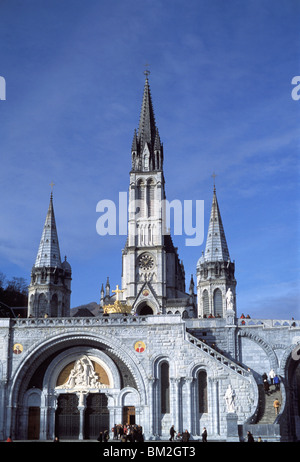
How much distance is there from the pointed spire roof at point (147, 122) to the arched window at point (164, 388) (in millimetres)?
52825

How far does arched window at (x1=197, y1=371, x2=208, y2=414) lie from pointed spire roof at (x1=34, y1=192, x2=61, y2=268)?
128 ft

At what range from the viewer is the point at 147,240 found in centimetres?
8950

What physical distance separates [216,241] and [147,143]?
2325 cm

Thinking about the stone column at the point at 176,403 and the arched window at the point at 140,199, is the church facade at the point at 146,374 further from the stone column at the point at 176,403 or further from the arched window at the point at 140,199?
the arched window at the point at 140,199

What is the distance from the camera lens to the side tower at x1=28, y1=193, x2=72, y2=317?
266 feet

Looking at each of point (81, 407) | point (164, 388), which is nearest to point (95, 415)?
point (81, 407)

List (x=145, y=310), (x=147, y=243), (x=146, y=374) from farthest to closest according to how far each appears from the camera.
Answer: (x=147, y=243)
(x=145, y=310)
(x=146, y=374)

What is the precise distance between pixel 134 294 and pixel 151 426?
133 ft

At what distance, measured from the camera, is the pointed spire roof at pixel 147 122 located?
96625 millimetres

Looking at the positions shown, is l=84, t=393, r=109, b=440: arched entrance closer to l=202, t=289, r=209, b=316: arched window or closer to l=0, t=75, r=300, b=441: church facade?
l=0, t=75, r=300, b=441: church facade

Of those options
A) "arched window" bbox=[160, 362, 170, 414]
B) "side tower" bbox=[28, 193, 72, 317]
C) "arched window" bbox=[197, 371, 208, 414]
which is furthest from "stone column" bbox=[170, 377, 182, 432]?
"side tower" bbox=[28, 193, 72, 317]

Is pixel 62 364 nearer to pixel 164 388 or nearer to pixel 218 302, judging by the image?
pixel 164 388

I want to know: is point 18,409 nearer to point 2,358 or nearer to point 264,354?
point 2,358

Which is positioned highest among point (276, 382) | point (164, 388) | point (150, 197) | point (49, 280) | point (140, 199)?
point (150, 197)
